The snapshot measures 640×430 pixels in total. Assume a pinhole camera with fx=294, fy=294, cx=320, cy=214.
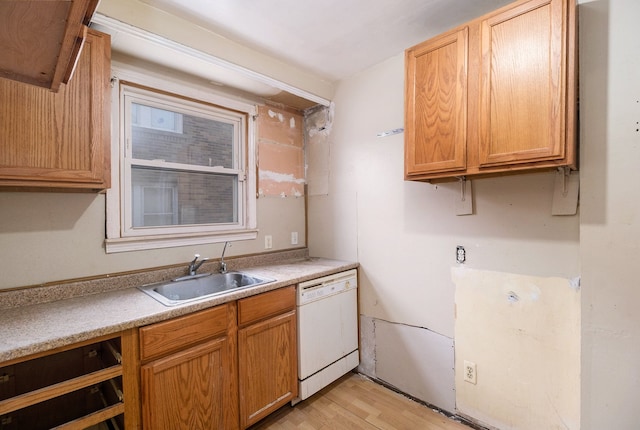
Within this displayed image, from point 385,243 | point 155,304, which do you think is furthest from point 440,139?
point 155,304

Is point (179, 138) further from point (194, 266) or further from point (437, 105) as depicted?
point (437, 105)

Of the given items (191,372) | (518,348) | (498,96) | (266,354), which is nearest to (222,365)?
(191,372)

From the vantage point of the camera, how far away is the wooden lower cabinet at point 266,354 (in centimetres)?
175

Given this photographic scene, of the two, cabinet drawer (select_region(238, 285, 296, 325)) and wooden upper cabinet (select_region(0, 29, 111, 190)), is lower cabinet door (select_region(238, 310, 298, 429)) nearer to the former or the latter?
cabinet drawer (select_region(238, 285, 296, 325))

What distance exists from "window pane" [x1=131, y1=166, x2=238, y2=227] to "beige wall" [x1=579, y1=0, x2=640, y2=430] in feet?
7.50

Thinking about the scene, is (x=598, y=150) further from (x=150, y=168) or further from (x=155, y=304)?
(x=150, y=168)

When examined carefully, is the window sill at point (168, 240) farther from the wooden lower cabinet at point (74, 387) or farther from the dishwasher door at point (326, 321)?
the dishwasher door at point (326, 321)

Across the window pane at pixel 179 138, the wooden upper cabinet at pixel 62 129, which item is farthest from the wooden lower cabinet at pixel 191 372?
the window pane at pixel 179 138

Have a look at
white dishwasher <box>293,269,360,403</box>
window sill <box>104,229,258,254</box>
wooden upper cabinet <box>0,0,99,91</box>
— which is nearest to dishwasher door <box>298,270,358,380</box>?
white dishwasher <box>293,269,360,403</box>

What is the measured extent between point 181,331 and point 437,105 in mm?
1849

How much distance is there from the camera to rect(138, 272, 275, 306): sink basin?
1.87 m

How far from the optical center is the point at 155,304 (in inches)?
59.7

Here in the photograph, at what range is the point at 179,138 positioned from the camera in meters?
2.18

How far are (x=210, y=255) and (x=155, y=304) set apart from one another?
764 mm
